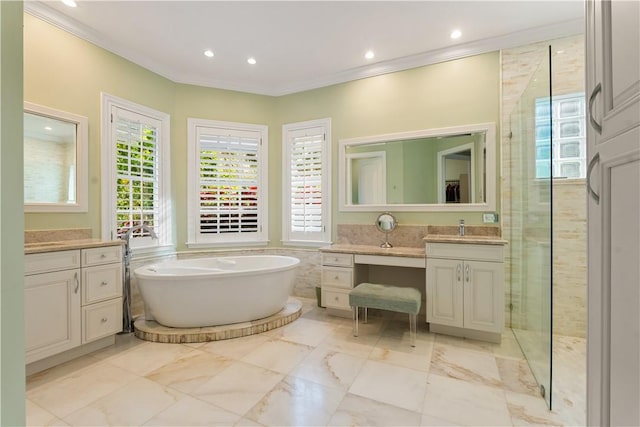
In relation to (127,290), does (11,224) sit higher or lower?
higher

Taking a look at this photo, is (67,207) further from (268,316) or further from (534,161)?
(534,161)

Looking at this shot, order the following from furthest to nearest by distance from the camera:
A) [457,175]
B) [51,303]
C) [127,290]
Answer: [457,175], [127,290], [51,303]

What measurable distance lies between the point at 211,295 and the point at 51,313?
1149 mm

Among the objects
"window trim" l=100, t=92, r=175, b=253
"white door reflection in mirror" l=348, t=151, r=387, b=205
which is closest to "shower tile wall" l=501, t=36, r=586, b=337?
"white door reflection in mirror" l=348, t=151, r=387, b=205

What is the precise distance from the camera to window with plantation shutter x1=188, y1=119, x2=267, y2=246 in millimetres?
3826

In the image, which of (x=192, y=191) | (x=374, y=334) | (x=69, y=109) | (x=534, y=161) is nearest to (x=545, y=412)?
(x=374, y=334)

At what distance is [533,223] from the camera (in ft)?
7.18

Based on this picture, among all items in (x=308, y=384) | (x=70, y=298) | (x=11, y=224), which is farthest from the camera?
(x=70, y=298)

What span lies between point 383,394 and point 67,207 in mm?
3168

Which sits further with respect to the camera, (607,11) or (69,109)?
(69,109)

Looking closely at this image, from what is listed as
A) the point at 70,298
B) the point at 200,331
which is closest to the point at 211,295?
the point at 200,331

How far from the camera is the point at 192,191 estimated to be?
3.80m

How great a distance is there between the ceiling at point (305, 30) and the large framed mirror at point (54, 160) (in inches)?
34.3

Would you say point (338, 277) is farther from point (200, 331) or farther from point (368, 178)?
point (200, 331)
